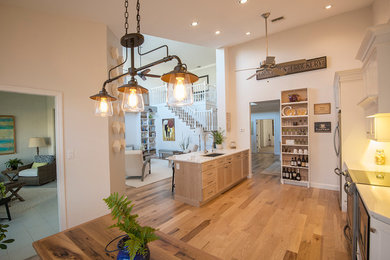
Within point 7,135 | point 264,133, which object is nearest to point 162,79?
point 7,135

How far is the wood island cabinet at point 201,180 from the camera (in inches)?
137

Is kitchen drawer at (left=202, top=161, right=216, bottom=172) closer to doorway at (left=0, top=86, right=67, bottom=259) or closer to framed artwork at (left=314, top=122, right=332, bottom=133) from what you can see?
doorway at (left=0, top=86, right=67, bottom=259)

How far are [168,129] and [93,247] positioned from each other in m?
8.88

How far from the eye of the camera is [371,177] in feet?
6.91

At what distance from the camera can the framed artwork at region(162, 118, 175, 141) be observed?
9812mm

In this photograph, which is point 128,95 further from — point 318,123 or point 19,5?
point 318,123

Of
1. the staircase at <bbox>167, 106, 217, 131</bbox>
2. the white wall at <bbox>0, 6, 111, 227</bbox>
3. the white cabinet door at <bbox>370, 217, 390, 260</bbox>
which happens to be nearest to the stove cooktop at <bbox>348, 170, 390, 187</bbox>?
the white cabinet door at <bbox>370, 217, 390, 260</bbox>

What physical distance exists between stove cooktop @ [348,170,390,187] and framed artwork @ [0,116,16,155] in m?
7.73

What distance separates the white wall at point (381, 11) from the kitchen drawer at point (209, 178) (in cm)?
377

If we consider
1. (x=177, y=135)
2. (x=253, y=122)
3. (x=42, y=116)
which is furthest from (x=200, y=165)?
(x=253, y=122)

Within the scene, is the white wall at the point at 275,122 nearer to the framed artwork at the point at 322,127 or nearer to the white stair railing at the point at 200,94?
the white stair railing at the point at 200,94

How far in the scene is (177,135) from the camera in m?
9.61

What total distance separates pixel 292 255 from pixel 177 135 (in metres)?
7.85

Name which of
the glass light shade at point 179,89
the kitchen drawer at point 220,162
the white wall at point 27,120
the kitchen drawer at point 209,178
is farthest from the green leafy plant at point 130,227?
the white wall at point 27,120
